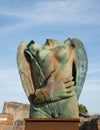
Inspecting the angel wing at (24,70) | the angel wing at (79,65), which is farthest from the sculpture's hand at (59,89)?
the angel wing at (24,70)

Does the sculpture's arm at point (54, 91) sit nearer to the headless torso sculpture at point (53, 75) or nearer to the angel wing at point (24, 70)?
the headless torso sculpture at point (53, 75)

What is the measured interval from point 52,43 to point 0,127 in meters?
3.52

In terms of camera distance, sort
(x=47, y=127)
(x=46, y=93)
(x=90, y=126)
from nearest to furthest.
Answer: (x=47, y=127) → (x=46, y=93) → (x=90, y=126)

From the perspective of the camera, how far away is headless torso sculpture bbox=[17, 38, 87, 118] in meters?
4.23

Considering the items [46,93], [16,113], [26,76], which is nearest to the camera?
[46,93]

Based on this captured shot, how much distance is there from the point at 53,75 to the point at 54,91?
216 millimetres

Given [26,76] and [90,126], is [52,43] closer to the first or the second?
[26,76]

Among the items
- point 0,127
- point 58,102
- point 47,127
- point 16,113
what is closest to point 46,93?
point 58,102

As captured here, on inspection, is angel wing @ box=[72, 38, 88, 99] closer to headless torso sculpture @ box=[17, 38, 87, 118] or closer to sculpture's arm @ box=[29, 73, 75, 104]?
headless torso sculpture @ box=[17, 38, 87, 118]

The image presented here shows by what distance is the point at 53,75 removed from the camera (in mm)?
4359

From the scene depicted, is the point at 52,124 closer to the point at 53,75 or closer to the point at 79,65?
the point at 53,75

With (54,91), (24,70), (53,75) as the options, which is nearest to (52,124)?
(54,91)

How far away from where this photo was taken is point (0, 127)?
7.63 meters

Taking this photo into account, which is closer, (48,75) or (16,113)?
(48,75)
